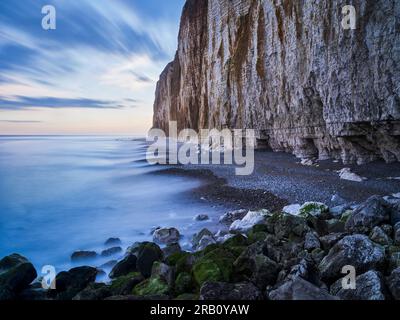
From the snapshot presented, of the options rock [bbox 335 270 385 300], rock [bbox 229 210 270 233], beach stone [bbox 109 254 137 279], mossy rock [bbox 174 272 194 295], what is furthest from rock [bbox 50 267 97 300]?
rock [bbox 335 270 385 300]

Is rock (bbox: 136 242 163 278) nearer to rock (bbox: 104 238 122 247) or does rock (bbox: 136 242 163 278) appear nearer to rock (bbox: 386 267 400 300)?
rock (bbox: 104 238 122 247)

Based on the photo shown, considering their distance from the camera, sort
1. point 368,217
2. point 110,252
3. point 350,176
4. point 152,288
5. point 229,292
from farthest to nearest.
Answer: point 350,176
point 110,252
point 368,217
point 152,288
point 229,292

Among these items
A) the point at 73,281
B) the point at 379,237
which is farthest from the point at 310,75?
the point at 73,281

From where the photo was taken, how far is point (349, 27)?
444 inches

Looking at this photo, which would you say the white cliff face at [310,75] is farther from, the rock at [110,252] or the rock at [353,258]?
the rock at [110,252]

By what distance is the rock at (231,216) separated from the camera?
312 inches

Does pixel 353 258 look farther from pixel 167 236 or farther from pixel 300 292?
pixel 167 236

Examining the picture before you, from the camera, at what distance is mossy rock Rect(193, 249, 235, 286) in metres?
3.83

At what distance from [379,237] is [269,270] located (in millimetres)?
1941

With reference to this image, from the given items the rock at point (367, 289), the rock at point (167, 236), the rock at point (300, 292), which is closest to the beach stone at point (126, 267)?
the rock at point (167, 236)

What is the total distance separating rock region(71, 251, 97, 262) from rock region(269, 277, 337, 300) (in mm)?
5120

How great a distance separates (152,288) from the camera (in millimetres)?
3869

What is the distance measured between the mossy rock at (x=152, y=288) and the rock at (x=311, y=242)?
2.16m
